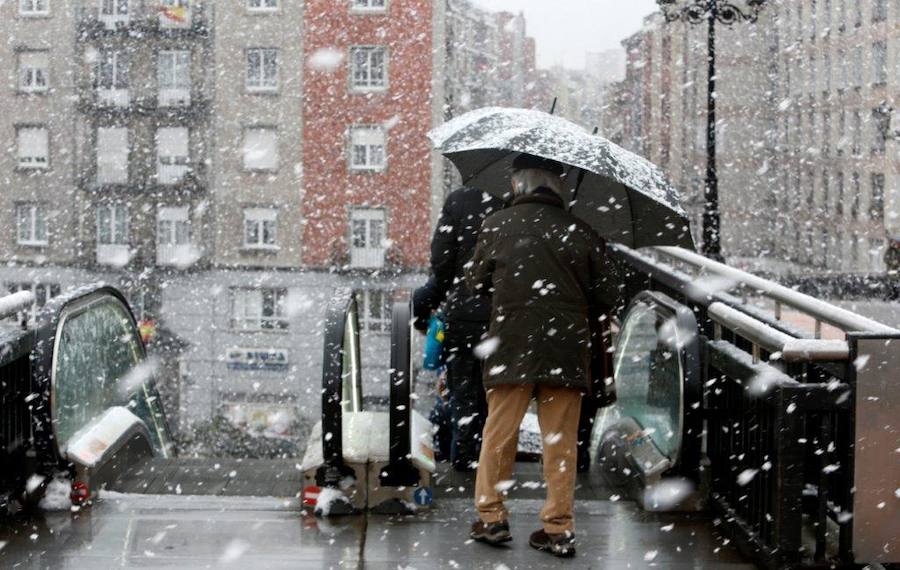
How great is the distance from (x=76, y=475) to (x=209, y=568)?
1321 mm

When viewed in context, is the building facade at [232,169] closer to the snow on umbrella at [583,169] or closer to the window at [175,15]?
the window at [175,15]

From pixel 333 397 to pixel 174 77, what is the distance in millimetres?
38542

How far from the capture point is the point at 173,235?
4306 cm

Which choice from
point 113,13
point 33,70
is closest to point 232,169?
point 113,13

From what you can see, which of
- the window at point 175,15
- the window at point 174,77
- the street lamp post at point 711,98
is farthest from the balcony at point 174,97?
the street lamp post at point 711,98

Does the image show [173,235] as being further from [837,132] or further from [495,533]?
[495,533]

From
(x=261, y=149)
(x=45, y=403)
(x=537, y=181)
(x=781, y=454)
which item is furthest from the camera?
(x=261, y=149)

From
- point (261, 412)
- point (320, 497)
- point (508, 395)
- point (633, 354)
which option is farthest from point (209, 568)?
point (261, 412)

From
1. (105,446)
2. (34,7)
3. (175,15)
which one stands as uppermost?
(34,7)

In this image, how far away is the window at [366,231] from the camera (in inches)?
1640

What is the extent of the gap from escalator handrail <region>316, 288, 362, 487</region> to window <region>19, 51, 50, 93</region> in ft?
133

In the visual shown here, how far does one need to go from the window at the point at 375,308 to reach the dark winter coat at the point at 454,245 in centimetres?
3514

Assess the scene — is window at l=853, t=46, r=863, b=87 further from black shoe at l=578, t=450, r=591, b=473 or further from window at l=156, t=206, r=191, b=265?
black shoe at l=578, t=450, r=591, b=473

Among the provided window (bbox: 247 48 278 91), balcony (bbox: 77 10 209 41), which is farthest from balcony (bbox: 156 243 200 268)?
balcony (bbox: 77 10 209 41)
